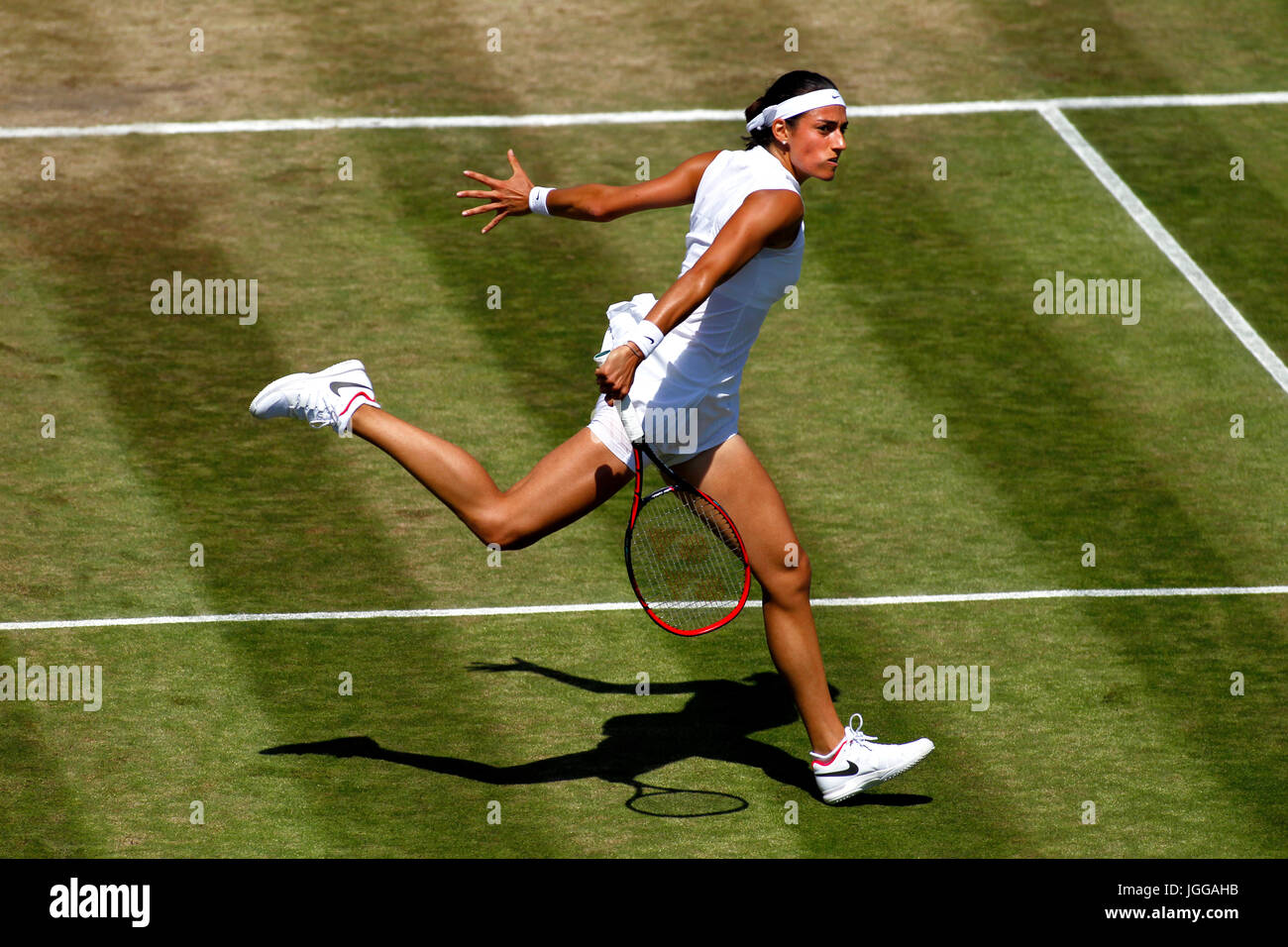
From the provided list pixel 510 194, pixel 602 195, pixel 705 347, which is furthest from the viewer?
pixel 510 194

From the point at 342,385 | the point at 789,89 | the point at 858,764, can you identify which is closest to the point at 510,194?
the point at 342,385

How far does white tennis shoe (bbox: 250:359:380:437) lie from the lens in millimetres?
9195

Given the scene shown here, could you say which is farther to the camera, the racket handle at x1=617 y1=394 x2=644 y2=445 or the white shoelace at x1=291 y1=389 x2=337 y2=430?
the white shoelace at x1=291 y1=389 x2=337 y2=430

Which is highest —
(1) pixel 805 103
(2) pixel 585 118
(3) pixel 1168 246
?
(2) pixel 585 118

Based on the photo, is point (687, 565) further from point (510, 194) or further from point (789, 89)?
point (789, 89)

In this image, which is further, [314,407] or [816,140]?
[314,407]

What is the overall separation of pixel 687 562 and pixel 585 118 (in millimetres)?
7535

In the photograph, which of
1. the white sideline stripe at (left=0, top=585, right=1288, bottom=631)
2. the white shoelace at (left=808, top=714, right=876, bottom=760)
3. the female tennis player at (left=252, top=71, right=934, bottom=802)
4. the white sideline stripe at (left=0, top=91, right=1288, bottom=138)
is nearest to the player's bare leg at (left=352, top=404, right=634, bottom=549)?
the female tennis player at (left=252, top=71, right=934, bottom=802)

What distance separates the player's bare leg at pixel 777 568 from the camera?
348 inches

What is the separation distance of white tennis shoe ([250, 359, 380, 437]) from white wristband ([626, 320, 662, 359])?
1553 mm

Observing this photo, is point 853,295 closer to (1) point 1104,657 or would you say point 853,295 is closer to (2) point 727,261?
(1) point 1104,657

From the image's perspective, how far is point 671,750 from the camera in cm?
Result: 949

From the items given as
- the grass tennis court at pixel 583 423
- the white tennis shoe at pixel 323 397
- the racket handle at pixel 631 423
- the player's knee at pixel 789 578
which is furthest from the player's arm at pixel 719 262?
the grass tennis court at pixel 583 423

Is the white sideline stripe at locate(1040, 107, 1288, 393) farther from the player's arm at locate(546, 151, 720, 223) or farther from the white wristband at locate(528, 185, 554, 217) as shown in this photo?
the white wristband at locate(528, 185, 554, 217)
